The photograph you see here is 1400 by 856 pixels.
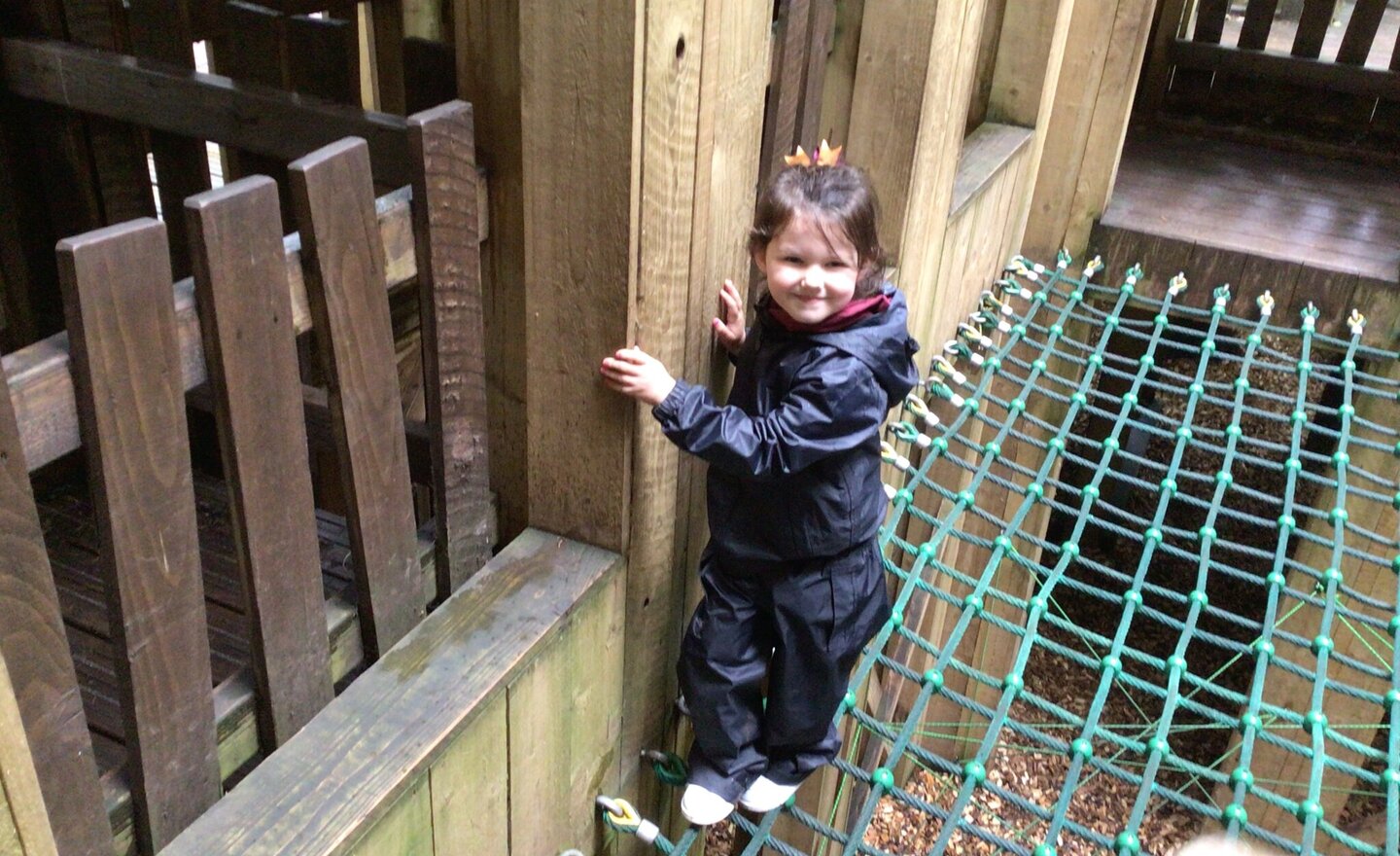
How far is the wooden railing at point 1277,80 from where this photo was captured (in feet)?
15.6

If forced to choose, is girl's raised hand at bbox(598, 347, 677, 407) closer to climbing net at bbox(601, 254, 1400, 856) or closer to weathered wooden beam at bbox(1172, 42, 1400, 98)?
climbing net at bbox(601, 254, 1400, 856)

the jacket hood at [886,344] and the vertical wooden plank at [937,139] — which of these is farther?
the vertical wooden plank at [937,139]

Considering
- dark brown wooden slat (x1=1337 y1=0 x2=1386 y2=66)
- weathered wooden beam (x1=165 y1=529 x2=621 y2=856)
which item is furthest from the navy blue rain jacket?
dark brown wooden slat (x1=1337 y1=0 x2=1386 y2=66)

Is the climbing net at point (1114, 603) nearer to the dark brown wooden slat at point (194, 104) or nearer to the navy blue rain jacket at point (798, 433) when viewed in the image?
the navy blue rain jacket at point (798, 433)

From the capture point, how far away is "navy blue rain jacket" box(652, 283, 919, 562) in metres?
1.52

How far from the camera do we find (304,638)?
51.8 inches

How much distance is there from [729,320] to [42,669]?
1.10 metres

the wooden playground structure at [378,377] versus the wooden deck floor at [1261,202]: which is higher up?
the wooden playground structure at [378,377]

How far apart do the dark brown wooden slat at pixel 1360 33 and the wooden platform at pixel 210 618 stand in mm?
4678

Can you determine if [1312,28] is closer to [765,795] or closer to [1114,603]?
[1114,603]

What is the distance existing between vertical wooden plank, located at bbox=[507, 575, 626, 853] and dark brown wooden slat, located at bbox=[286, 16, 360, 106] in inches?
40.3

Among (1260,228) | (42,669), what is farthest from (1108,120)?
(42,669)

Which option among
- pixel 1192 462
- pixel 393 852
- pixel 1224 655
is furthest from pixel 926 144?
pixel 1192 462

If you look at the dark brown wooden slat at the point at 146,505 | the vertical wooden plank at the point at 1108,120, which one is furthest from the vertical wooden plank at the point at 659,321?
the vertical wooden plank at the point at 1108,120
